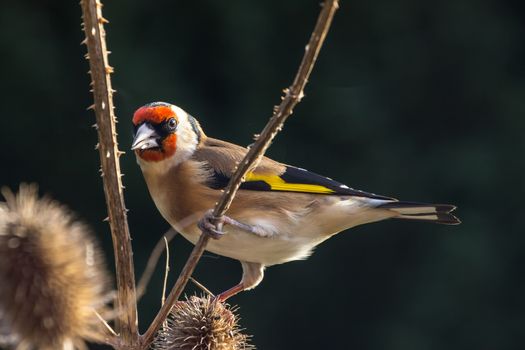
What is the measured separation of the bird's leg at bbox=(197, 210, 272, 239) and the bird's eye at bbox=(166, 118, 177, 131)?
42cm

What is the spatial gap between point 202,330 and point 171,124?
0.96 meters

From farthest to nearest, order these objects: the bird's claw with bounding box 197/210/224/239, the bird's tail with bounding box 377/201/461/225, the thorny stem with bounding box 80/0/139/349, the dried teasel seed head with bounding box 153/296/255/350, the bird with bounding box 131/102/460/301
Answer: the bird's tail with bounding box 377/201/461/225, the bird with bounding box 131/102/460/301, the dried teasel seed head with bounding box 153/296/255/350, the bird's claw with bounding box 197/210/224/239, the thorny stem with bounding box 80/0/139/349

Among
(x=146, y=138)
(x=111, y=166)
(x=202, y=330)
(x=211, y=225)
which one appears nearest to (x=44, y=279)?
(x=111, y=166)

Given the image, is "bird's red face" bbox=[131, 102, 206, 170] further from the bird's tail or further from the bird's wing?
the bird's tail

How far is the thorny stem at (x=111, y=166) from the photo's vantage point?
74.1 inches

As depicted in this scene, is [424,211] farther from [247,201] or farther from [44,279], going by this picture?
[44,279]

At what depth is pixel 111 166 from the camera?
1986 millimetres

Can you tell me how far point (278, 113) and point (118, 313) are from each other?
22.8 inches

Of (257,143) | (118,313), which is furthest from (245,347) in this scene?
(257,143)

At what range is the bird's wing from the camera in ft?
10.3

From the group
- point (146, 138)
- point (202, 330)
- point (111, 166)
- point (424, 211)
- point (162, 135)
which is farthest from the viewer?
point (424, 211)

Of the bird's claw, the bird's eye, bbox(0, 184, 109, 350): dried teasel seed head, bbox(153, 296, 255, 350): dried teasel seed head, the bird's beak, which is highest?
the bird's eye

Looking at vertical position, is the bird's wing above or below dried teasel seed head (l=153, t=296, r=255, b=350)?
above

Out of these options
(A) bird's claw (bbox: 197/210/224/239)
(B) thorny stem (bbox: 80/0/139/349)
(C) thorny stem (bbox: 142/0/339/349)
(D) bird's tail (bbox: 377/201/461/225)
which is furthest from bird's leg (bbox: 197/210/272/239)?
(D) bird's tail (bbox: 377/201/461/225)
